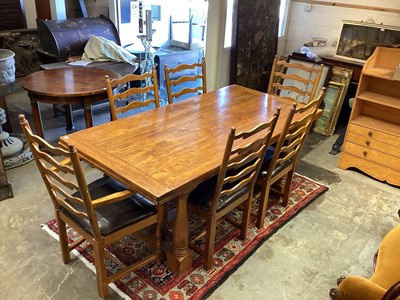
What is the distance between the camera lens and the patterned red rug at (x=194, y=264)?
1925 mm

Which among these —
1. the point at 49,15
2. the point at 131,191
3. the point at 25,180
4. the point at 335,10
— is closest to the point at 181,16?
the point at 49,15

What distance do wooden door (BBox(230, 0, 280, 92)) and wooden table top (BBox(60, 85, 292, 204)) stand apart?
1.34m

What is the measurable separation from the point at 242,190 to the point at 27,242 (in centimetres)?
135

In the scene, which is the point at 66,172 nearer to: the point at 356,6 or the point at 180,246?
the point at 180,246

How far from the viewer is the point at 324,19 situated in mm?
4277

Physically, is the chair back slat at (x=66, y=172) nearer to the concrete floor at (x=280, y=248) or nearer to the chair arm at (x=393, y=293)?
the concrete floor at (x=280, y=248)

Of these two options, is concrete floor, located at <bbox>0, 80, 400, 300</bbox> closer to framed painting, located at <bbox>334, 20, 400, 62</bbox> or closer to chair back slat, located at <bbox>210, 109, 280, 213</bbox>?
chair back slat, located at <bbox>210, 109, 280, 213</bbox>

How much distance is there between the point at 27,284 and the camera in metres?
1.94

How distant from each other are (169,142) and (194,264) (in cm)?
73

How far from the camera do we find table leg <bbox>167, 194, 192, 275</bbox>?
6.07 feet

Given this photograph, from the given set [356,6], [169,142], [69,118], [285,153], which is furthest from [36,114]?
[356,6]

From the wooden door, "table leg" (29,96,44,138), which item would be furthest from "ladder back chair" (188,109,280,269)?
the wooden door

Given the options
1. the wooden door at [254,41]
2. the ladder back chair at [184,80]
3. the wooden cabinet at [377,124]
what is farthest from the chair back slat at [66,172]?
the wooden door at [254,41]

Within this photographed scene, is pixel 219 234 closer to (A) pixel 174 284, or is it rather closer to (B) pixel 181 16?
(A) pixel 174 284
